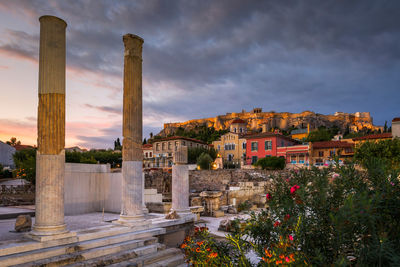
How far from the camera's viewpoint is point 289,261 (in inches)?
128

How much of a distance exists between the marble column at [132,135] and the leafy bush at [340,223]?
4679mm

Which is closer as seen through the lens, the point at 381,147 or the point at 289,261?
the point at 289,261

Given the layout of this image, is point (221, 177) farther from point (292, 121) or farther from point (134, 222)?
point (292, 121)

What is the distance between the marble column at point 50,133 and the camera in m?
6.41

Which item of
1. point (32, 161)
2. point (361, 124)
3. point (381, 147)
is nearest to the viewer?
point (32, 161)

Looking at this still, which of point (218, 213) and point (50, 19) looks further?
point (218, 213)

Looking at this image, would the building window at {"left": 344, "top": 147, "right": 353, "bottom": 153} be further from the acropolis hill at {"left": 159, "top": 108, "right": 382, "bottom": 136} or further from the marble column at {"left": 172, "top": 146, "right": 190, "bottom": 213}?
the acropolis hill at {"left": 159, "top": 108, "right": 382, "bottom": 136}

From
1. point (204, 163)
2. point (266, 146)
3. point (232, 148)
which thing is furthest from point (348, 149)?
point (204, 163)

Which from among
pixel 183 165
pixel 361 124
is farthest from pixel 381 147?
pixel 361 124

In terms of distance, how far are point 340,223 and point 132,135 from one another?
22.1 feet

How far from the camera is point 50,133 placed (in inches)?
259

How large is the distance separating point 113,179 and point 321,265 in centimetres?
1026

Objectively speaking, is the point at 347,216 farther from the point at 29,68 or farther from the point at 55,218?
the point at 29,68

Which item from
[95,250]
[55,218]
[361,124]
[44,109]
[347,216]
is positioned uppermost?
[361,124]
